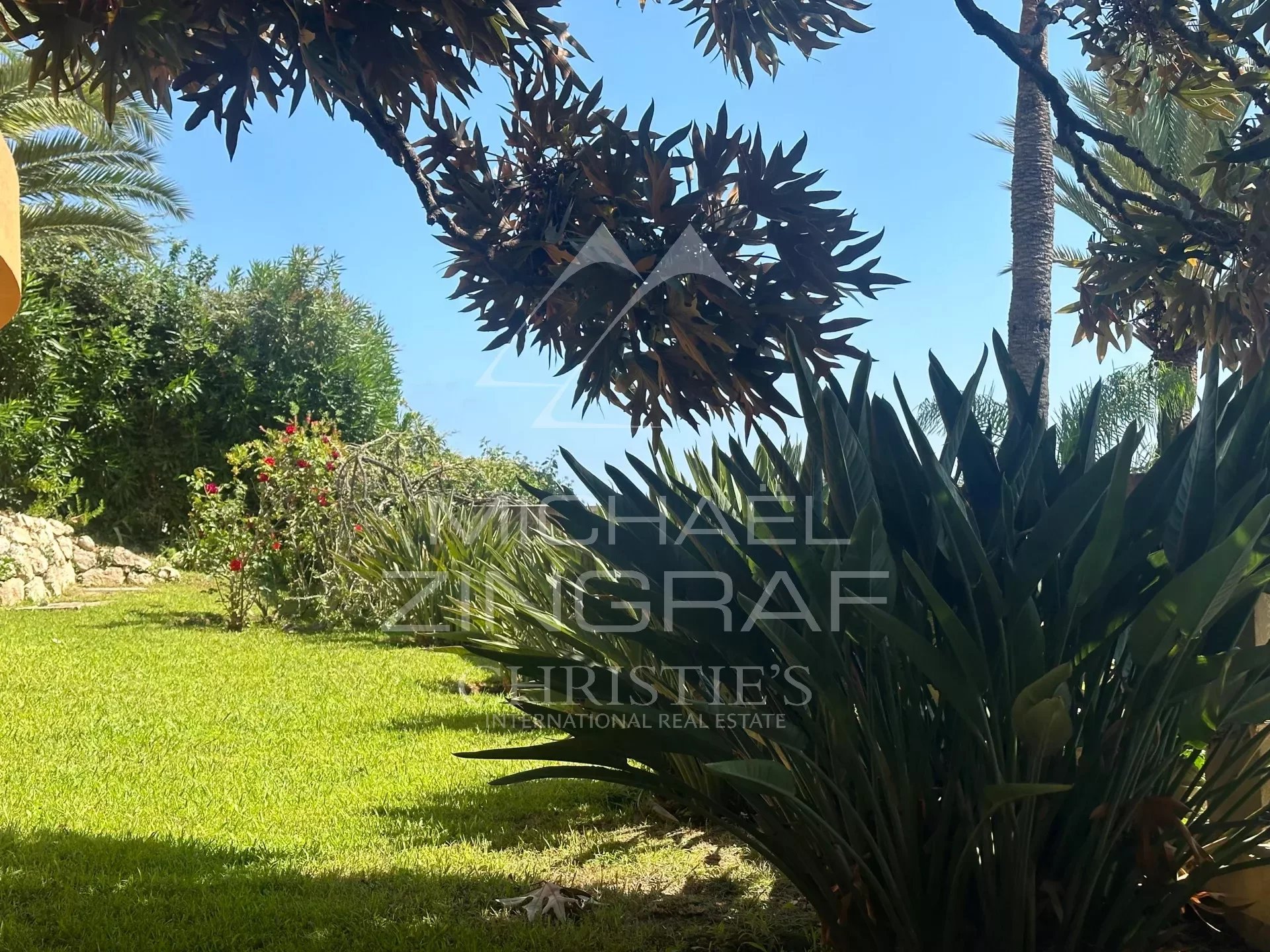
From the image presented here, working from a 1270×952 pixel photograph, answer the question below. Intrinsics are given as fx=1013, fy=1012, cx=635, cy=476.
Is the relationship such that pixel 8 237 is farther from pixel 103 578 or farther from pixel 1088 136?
pixel 103 578

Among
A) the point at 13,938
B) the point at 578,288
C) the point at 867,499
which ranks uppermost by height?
the point at 578,288

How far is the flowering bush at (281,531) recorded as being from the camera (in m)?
8.79

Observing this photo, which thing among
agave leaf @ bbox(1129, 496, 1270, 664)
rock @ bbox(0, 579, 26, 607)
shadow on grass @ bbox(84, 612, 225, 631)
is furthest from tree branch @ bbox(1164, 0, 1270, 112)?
rock @ bbox(0, 579, 26, 607)

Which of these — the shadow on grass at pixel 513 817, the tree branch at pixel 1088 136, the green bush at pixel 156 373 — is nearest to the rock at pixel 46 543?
the green bush at pixel 156 373

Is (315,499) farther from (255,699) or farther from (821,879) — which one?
(821,879)

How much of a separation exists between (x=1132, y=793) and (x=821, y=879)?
54 centimetres

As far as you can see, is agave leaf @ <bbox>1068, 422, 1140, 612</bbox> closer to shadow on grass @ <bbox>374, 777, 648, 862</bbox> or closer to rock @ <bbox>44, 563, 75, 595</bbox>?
shadow on grass @ <bbox>374, 777, 648, 862</bbox>

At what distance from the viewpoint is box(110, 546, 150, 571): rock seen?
12.5 meters

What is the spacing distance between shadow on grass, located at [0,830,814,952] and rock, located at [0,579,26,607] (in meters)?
7.98

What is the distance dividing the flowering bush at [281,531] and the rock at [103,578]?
3239mm

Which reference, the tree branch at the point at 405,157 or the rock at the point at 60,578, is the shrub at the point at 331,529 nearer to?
the rock at the point at 60,578

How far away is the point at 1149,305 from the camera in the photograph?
187 inches

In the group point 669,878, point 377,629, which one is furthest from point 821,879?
point 377,629

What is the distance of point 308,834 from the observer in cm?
324
